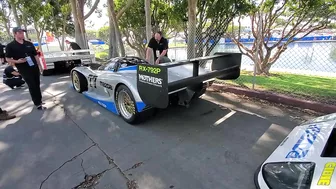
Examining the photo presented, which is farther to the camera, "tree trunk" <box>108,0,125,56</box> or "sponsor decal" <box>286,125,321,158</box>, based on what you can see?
"tree trunk" <box>108,0,125,56</box>

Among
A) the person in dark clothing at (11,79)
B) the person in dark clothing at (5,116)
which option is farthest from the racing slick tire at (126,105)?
the person in dark clothing at (11,79)

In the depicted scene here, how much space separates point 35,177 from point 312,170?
2821 millimetres

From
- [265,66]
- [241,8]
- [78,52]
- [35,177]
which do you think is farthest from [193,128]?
[265,66]

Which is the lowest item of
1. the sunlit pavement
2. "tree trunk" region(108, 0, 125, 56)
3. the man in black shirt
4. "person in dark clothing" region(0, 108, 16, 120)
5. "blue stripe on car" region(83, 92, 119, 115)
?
the sunlit pavement

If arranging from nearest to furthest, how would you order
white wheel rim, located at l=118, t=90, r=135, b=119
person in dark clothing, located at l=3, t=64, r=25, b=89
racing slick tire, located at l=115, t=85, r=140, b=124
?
racing slick tire, located at l=115, t=85, r=140, b=124 → white wheel rim, located at l=118, t=90, r=135, b=119 → person in dark clothing, located at l=3, t=64, r=25, b=89

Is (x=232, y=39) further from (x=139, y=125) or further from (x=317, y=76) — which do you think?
(x=139, y=125)

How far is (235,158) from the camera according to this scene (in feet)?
8.44

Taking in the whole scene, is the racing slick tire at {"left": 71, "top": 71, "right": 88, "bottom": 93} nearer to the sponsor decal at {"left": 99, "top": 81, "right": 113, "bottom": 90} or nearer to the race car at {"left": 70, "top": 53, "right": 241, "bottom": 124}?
the race car at {"left": 70, "top": 53, "right": 241, "bottom": 124}

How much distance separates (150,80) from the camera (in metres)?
2.88

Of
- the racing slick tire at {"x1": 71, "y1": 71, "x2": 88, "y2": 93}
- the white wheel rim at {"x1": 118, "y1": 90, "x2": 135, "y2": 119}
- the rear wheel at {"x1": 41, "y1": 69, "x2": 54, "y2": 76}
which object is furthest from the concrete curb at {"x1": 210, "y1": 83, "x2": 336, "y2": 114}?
the rear wheel at {"x1": 41, "y1": 69, "x2": 54, "y2": 76}

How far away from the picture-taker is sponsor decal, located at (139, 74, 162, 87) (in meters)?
2.77

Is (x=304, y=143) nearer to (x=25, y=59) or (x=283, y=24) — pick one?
(x=25, y=59)

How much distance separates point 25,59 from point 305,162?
4.96 meters

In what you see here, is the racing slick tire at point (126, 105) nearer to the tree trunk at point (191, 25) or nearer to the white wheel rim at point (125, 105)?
the white wheel rim at point (125, 105)
